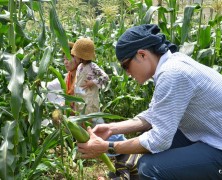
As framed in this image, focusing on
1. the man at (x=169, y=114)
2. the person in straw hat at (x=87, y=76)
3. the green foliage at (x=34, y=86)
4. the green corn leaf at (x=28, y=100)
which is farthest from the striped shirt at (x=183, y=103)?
the person in straw hat at (x=87, y=76)

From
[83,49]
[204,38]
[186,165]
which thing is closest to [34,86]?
[186,165]

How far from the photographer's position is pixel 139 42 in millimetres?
2199

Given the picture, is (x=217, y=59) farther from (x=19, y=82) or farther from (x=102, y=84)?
(x=19, y=82)

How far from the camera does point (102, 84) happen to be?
12.1 feet

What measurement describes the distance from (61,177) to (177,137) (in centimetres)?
92

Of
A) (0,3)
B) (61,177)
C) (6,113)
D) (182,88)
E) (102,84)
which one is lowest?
(61,177)

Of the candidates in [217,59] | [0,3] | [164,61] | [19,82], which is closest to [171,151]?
[164,61]

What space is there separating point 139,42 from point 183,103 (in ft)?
1.35

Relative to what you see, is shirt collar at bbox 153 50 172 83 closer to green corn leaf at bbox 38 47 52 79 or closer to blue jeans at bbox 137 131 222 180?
blue jeans at bbox 137 131 222 180

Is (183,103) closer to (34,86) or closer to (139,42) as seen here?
(139,42)

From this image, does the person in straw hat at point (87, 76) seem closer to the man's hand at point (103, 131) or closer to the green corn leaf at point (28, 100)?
the man's hand at point (103, 131)

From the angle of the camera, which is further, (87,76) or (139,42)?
(87,76)

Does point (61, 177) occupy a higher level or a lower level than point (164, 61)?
lower

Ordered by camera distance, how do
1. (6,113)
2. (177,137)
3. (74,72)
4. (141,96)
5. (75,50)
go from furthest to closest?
(141,96), (74,72), (75,50), (177,137), (6,113)
